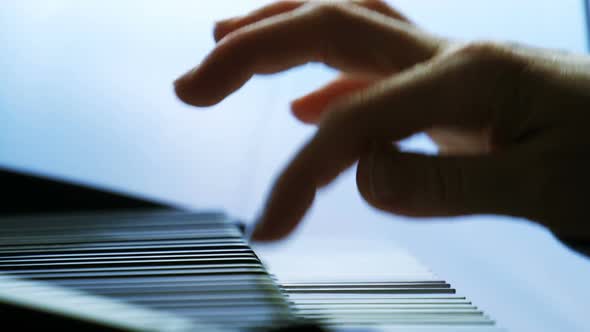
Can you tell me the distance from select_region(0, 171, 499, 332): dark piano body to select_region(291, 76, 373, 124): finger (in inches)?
4.6

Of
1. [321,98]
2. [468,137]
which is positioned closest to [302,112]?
[321,98]

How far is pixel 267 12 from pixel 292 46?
76 millimetres

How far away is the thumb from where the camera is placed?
0.26 m

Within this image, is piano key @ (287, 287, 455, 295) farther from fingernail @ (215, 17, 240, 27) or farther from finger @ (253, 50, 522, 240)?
fingernail @ (215, 17, 240, 27)

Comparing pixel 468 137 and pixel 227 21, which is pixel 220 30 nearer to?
pixel 227 21

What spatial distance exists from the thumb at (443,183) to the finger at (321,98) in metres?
0.17

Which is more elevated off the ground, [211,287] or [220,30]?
[220,30]

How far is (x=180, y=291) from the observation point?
0.80ft

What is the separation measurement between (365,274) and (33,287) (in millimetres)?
209

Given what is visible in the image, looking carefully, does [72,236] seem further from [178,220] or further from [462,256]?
[462,256]

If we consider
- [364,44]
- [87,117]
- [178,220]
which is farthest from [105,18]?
[364,44]

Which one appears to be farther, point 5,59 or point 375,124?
point 5,59

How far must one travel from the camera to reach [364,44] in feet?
1.20

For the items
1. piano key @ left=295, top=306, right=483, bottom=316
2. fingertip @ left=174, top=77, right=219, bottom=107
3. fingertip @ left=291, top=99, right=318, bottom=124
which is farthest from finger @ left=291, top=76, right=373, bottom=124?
piano key @ left=295, top=306, right=483, bottom=316
